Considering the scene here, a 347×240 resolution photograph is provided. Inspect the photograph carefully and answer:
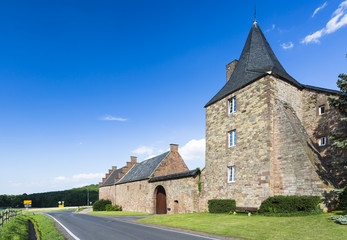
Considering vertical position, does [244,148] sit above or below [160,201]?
above

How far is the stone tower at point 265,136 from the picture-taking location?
17078 mm

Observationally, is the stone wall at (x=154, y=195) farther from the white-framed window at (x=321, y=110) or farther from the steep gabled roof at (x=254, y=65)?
the white-framed window at (x=321, y=110)

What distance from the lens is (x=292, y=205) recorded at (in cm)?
1536

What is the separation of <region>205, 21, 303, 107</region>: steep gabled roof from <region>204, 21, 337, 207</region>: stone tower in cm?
6

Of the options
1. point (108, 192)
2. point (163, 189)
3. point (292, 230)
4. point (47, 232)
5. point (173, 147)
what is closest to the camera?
point (292, 230)

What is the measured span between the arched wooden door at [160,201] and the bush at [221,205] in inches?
429

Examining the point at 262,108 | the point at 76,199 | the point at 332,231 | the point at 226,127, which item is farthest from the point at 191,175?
the point at 76,199

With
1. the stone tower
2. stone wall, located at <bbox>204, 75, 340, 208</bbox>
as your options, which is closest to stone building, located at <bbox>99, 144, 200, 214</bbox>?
the stone tower

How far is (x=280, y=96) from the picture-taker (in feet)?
64.6

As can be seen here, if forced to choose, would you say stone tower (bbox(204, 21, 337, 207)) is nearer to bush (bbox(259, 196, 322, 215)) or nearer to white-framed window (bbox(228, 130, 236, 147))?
white-framed window (bbox(228, 130, 236, 147))

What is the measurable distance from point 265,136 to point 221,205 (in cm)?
679

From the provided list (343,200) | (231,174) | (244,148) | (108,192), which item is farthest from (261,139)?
(108,192)

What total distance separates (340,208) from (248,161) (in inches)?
257

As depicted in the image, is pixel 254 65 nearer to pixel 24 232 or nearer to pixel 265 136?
pixel 265 136
